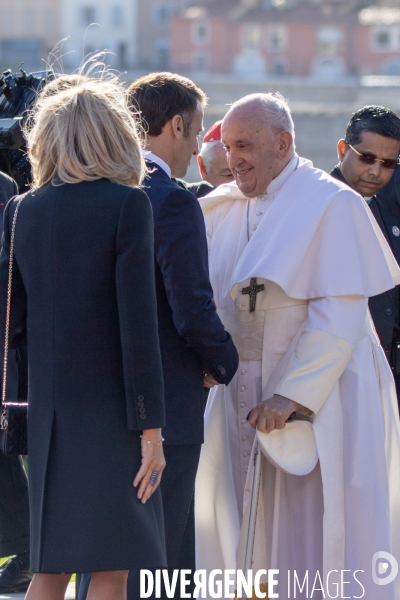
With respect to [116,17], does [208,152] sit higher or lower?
lower

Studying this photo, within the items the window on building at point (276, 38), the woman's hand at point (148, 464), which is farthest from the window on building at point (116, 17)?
the woman's hand at point (148, 464)

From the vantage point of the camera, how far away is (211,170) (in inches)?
204

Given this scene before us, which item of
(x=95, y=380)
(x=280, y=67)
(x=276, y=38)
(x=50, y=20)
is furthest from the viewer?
(x=50, y=20)

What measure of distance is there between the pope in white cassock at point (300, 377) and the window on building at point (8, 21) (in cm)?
8629

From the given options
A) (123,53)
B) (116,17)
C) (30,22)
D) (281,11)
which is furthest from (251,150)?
(30,22)

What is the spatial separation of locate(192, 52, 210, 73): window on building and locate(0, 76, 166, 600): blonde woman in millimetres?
75624

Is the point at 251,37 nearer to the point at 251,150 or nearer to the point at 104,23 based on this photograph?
the point at 104,23

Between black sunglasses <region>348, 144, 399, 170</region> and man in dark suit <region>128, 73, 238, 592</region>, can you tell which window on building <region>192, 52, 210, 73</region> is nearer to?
black sunglasses <region>348, 144, 399, 170</region>

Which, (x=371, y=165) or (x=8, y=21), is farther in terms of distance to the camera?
(x=8, y=21)

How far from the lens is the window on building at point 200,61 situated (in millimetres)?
77562

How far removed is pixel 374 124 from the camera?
453 cm

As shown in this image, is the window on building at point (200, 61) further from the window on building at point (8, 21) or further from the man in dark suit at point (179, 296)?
the man in dark suit at point (179, 296)

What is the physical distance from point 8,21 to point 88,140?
87776 millimetres

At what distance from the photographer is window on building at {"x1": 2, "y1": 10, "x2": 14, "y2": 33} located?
86688 mm
